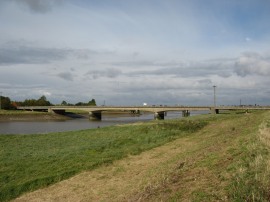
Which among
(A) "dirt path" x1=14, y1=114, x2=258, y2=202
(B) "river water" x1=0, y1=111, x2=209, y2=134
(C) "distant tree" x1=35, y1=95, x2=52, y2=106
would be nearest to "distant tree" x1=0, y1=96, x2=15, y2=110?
(C) "distant tree" x1=35, y1=95, x2=52, y2=106

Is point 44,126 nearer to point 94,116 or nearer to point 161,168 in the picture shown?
point 94,116

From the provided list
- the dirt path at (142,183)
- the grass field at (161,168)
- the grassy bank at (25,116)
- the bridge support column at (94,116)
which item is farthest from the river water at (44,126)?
the dirt path at (142,183)

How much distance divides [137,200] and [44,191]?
15.8 ft

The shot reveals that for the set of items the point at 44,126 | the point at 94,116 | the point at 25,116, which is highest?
the point at 25,116

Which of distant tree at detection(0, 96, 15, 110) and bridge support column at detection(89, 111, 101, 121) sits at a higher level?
distant tree at detection(0, 96, 15, 110)

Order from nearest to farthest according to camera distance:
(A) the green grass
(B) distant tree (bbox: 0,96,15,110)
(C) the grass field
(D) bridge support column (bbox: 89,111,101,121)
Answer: (C) the grass field
(A) the green grass
(D) bridge support column (bbox: 89,111,101,121)
(B) distant tree (bbox: 0,96,15,110)

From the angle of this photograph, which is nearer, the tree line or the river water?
the river water

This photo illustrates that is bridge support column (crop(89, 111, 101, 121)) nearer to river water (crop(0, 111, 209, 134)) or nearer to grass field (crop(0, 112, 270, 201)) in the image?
river water (crop(0, 111, 209, 134))

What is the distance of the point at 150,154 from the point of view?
62.0 feet

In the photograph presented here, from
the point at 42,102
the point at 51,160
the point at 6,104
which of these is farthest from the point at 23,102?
the point at 51,160

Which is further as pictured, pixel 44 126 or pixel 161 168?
pixel 44 126

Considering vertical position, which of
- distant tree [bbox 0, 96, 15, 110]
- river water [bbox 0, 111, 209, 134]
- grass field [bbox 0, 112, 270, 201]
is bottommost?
river water [bbox 0, 111, 209, 134]

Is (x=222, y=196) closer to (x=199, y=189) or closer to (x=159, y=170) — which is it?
(x=199, y=189)

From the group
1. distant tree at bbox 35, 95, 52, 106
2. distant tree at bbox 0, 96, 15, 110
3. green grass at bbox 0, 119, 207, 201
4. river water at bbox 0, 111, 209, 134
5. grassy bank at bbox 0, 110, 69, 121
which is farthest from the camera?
distant tree at bbox 35, 95, 52, 106
